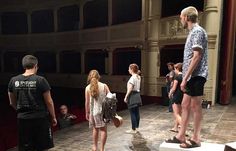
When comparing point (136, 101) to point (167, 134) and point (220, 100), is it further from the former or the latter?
point (220, 100)

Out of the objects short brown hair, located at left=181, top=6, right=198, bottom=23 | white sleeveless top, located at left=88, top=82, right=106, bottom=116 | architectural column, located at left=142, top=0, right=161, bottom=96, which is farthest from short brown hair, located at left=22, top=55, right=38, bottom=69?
architectural column, located at left=142, top=0, right=161, bottom=96

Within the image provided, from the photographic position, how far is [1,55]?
62.0ft

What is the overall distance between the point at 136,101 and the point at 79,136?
1619 millimetres

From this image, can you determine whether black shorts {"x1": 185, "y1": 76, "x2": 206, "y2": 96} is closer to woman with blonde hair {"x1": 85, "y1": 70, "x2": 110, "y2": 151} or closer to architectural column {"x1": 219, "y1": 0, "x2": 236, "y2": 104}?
woman with blonde hair {"x1": 85, "y1": 70, "x2": 110, "y2": 151}

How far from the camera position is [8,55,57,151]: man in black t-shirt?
334 cm

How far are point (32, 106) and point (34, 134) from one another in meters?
0.40

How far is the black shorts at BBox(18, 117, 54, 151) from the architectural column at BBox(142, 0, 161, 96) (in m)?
8.22

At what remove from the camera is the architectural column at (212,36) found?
8961 millimetres

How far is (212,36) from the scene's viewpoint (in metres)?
9.07

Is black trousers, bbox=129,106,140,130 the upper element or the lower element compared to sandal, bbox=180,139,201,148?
lower

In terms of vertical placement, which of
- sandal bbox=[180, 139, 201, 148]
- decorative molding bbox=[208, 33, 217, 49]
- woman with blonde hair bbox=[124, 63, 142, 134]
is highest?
decorative molding bbox=[208, 33, 217, 49]

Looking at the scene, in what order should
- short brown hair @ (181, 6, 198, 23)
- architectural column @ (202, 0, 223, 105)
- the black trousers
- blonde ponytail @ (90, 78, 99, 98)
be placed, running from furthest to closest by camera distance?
architectural column @ (202, 0, 223, 105)
the black trousers
blonde ponytail @ (90, 78, 99, 98)
short brown hair @ (181, 6, 198, 23)

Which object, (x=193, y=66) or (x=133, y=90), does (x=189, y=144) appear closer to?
(x=193, y=66)

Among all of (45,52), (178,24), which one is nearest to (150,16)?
(178,24)
